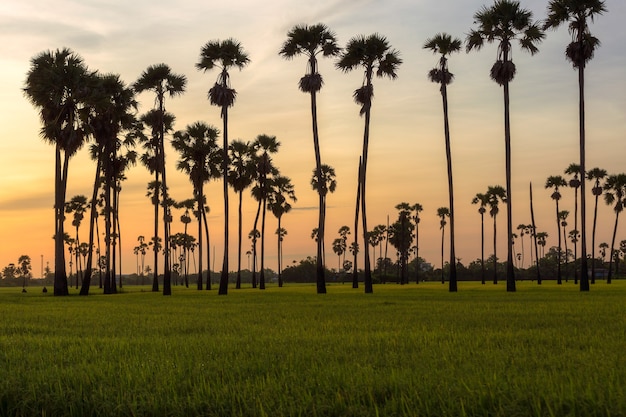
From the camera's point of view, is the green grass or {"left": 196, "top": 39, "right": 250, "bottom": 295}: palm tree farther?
{"left": 196, "top": 39, "right": 250, "bottom": 295}: palm tree

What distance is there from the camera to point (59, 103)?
6016 cm

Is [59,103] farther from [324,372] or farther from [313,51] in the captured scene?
[324,372]

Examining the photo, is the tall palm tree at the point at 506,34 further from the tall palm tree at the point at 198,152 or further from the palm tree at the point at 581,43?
the tall palm tree at the point at 198,152

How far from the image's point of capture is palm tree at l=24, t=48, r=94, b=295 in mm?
59844

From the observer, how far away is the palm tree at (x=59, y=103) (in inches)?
2356

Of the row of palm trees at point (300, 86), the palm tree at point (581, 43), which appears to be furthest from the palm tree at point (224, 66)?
the palm tree at point (581, 43)

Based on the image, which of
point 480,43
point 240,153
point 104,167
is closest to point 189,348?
point 480,43

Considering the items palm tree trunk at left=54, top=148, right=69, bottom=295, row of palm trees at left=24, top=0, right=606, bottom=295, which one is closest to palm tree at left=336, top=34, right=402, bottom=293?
row of palm trees at left=24, top=0, right=606, bottom=295

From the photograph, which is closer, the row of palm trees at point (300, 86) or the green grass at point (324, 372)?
the green grass at point (324, 372)

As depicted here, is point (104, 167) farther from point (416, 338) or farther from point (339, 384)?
point (339, 384)

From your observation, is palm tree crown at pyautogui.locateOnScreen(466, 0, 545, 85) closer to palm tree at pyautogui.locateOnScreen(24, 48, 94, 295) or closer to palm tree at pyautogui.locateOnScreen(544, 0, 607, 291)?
palm tree at pyautogui.locateOnScreen(544, 0, 607, 291)

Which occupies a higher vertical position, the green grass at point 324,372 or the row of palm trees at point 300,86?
the row of palm trees at point 300,86

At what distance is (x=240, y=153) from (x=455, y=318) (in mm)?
64234

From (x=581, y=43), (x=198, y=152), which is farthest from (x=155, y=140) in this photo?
(x=581, y=43)
